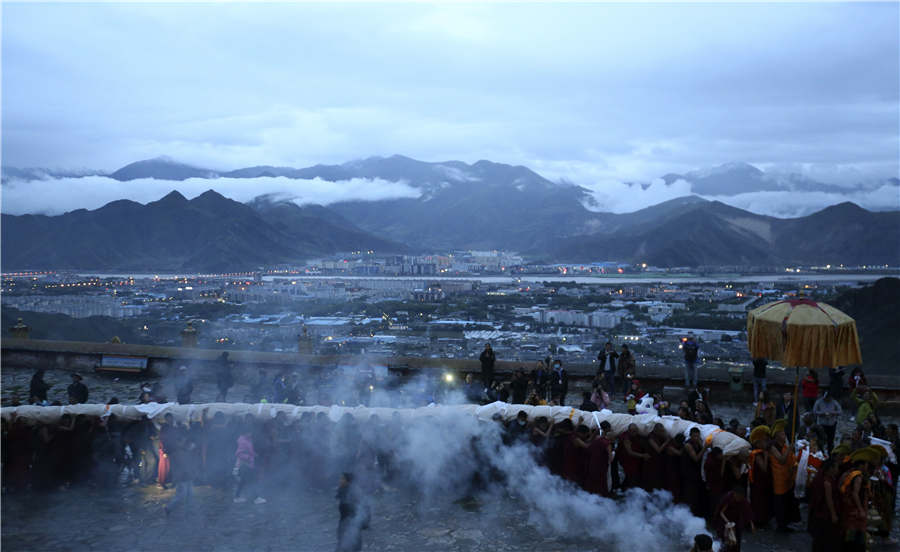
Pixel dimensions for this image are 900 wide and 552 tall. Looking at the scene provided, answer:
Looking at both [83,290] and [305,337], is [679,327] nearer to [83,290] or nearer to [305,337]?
[305,337]

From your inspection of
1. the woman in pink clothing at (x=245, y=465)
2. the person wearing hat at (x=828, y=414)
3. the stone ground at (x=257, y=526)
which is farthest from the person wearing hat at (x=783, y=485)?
the woman in pink clothing at (x=245, y=465)

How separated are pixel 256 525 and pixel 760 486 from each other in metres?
6.52

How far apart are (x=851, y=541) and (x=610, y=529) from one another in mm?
2578

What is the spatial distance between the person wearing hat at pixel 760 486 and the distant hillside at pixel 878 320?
17.2 m

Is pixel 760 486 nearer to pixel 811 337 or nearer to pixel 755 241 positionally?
pixel 811 337

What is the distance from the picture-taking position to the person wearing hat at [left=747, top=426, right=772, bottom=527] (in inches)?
308

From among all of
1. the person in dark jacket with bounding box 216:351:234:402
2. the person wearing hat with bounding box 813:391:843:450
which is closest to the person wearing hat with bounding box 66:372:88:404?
the person in dark jacket with bounding box 216:351:234:402

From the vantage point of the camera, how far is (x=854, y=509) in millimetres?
6629

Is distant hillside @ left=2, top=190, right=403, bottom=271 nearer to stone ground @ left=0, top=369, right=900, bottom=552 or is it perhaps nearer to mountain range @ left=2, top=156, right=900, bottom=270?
mountain range @ left=2, top=156, right=900, bottom=270

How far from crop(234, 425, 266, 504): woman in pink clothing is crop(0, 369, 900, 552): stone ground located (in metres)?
0.23

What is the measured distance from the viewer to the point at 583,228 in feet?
402

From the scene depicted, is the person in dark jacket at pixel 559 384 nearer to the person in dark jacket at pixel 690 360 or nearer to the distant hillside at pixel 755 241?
the person in dark jacket at pixel 690 360

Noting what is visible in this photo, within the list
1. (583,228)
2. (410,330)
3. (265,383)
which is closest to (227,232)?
(410,330)

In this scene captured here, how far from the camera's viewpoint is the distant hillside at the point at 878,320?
75.4 feet
